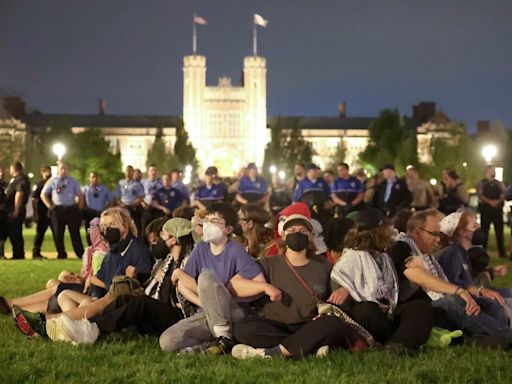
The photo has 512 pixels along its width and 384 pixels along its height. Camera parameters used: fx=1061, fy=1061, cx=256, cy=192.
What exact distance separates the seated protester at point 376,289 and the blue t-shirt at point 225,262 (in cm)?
68

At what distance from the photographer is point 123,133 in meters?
156

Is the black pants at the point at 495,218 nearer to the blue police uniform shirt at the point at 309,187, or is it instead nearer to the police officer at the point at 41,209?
the blue police uniform shirt at the point at 309,187

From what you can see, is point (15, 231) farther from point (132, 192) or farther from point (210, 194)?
point (210, 194)

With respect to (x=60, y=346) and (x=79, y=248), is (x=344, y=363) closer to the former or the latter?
(x=60, y=346)

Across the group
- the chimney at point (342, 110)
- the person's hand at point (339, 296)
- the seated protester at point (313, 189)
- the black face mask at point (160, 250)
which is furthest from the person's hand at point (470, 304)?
the chimney at point (342, 110)

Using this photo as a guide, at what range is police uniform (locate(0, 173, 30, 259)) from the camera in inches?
771

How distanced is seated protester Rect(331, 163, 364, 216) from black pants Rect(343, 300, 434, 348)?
12.1 m

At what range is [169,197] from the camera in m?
20.3

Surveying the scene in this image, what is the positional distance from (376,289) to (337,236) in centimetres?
154

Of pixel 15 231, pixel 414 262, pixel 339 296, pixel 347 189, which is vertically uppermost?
pixel 347 189

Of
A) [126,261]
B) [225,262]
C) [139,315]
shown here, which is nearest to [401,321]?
[225,262]

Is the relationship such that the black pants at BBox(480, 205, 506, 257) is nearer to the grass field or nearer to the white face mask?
the grass field

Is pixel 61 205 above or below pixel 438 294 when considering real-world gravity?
above

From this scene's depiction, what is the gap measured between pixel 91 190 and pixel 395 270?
45.5 ft
